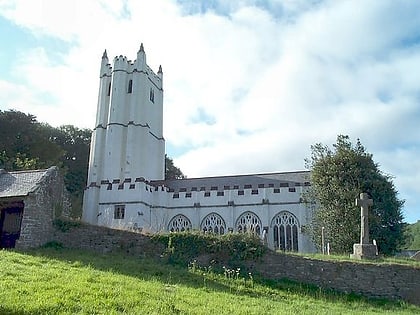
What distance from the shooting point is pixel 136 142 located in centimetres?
4241

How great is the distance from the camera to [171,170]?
181 ft

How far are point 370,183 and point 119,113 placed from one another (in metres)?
26.7

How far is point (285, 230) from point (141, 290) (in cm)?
2322

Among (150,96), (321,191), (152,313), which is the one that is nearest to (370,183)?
(321,191)

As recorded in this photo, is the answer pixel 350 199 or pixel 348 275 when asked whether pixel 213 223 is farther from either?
pixel 348 275

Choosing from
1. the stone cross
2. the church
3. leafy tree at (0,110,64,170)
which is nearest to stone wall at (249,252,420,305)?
the stone cross

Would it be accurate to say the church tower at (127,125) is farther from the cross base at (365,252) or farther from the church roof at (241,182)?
the cross base at (365,252)

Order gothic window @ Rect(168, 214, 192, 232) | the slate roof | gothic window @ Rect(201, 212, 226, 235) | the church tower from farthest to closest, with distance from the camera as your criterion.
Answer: the church tower
gothic window @ Rect(168, 214, 192, 232)
gothic window @ Rect(201, 212, 226, 235)
the slate roof

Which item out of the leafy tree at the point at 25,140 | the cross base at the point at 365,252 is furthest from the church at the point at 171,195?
the cross base at the point at 365,252

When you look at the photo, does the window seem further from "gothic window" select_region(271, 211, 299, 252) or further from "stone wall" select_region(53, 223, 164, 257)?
"stone wall" select_region(53, 223, 164, 257)

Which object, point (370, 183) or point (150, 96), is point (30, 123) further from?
point (370, 183)

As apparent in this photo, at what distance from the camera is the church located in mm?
33125

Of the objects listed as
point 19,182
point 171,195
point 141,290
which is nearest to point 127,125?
point 171,195

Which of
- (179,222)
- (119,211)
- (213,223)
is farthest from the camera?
(179,222)
